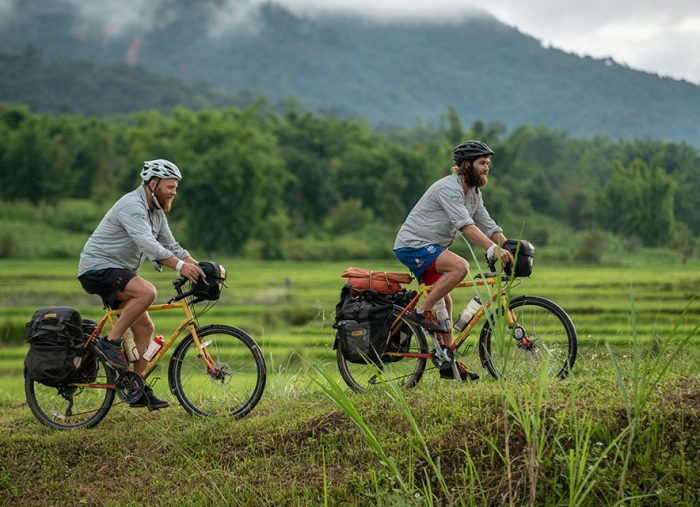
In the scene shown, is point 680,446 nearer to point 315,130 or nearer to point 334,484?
point 334,484

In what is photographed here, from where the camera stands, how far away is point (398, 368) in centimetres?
627

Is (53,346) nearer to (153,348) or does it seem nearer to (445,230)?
(153,348)

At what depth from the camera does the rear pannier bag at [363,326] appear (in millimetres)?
6152

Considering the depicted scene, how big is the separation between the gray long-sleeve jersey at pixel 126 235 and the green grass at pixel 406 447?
1216 millimetres

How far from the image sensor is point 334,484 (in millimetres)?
4953

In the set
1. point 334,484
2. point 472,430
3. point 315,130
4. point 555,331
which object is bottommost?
point 334,484

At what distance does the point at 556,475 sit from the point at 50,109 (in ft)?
595

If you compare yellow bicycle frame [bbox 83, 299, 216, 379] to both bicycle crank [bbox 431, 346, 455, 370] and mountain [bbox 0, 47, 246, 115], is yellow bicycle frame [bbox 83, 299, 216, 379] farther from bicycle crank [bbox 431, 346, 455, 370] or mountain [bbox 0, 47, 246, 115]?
mountain [bbox 0, 47, 246, 115]

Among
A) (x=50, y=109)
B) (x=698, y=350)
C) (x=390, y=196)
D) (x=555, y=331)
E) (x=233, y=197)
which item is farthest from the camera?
(x=50, y=109)

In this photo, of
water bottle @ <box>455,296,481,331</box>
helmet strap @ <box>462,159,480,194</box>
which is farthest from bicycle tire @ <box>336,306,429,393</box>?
helmet strap @ <box>462,159,480,194</box>

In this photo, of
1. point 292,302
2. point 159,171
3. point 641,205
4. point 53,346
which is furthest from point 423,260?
point 641,205

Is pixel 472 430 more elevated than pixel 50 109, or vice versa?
pixel 50 109

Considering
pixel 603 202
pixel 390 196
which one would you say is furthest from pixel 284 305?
pixel 603 202

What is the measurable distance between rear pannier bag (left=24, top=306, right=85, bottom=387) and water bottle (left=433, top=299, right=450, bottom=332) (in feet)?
8.98
